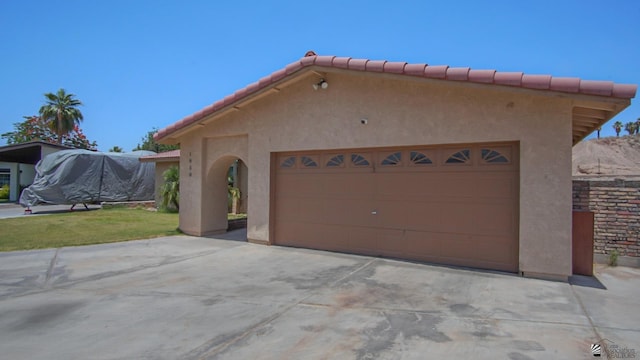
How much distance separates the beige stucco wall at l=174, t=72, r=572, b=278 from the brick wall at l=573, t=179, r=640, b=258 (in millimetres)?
2011

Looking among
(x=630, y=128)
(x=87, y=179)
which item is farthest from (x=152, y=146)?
(x=630, y=128)

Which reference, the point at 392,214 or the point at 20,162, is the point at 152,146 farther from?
the point at 392,214

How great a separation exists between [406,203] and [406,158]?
107 centimetres

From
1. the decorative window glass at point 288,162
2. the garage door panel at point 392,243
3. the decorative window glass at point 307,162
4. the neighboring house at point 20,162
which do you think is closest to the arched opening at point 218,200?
the decorative window glass at point 288,162

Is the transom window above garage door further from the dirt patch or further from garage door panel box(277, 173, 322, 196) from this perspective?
the dirt patch

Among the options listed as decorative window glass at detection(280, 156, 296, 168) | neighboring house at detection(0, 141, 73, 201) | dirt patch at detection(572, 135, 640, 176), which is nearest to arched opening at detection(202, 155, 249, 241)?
decorative window glass at detection(280, 156, 296, 168)

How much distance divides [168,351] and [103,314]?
1.80 metres

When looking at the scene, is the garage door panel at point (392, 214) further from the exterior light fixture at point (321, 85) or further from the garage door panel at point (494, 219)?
the exterior light fixture at point (321, 85)

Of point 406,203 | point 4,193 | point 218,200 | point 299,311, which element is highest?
point 406,203

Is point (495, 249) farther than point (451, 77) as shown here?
Yes

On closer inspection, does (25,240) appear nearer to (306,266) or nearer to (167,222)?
(167,222)

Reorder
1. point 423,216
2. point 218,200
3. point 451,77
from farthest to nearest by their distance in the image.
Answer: point 218,200, point 423,216, point 451,77

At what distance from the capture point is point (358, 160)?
9555 millimetres

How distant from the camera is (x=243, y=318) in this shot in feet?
16.7
